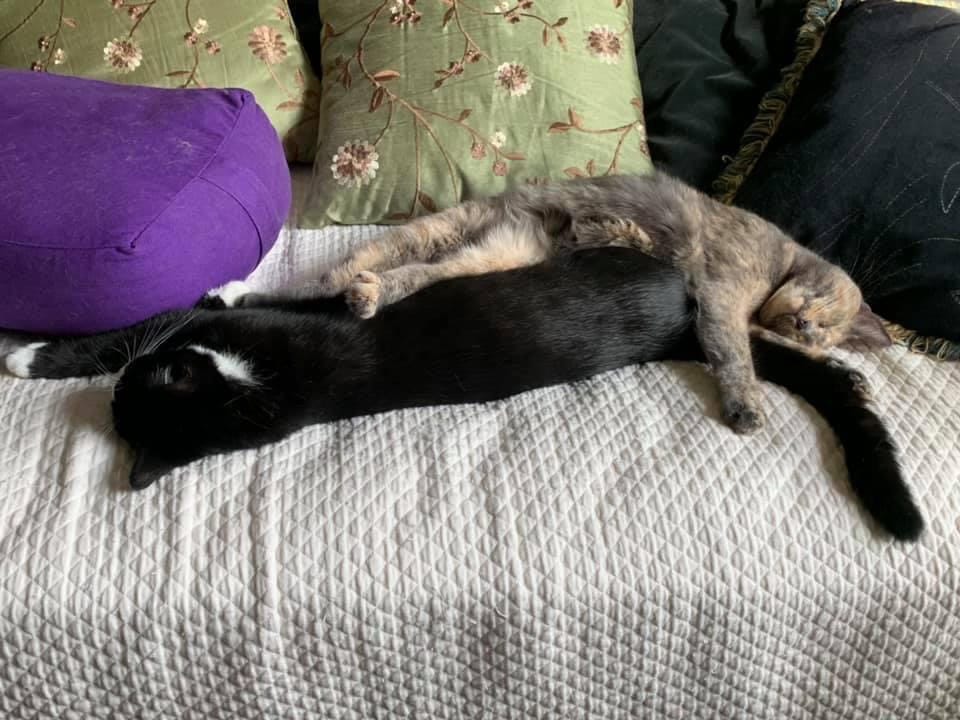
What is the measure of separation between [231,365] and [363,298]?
23 cm

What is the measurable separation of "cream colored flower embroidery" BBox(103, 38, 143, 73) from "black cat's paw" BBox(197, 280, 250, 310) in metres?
0.65

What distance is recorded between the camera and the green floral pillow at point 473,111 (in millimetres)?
1412

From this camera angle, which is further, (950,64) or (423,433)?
(950,64)

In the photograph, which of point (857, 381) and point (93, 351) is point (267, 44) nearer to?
point (93, 351)

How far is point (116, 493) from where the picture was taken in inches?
35.5

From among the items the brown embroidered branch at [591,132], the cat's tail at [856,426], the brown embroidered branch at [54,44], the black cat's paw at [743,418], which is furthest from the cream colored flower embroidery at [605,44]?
the brown embroidered branch at [54,44]

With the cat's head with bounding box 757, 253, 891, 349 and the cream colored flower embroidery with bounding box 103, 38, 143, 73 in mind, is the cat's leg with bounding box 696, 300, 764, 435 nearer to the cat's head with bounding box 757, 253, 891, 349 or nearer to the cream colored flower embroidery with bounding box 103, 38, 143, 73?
the cat's head with bounding box 757, 253, 891, 349

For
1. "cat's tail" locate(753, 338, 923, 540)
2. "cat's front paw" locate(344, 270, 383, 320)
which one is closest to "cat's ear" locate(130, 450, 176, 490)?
"cat's front paw" locate(344, 270, 383, 320)

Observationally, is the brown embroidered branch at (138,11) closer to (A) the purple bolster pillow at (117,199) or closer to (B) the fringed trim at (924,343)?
(A) the purple bolster pillow at (117,199)

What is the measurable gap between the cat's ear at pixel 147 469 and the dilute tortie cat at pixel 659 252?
1.29 feet

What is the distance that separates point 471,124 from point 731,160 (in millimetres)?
585

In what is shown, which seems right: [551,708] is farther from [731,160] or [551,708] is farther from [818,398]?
[731,160]

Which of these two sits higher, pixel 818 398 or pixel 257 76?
pixel 257 76

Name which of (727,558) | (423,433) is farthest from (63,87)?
(727,558)
